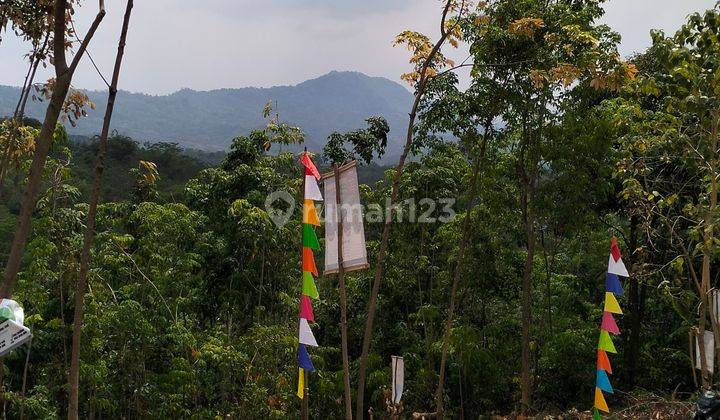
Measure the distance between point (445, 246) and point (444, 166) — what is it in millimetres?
1402

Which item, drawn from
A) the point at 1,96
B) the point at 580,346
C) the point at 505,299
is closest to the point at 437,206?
the point at 505,299

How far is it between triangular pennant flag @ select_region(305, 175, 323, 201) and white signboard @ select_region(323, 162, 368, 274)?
0.10 m

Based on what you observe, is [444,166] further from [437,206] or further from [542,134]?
[542,134]

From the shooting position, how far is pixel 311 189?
3953mm

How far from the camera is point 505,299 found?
10.4 m

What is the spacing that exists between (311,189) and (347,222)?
0.29 m

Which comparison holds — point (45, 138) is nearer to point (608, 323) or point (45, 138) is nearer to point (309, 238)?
point (309, 238)

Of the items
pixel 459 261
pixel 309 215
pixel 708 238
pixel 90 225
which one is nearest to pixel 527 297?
pixel 459 261

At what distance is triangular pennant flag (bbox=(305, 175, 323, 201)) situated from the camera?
3933 mm

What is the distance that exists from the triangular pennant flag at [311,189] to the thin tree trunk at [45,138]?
1.47m

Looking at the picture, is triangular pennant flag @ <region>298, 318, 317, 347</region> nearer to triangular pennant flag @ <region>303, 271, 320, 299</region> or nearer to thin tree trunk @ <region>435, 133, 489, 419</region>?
triangular pennant flag @ <region>303, 271, 320, 299</region>

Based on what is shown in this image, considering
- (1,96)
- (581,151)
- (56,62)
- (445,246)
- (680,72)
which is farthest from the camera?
(1,96)

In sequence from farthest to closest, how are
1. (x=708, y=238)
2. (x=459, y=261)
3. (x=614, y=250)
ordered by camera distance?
(x=459, y=261) → (x=614, y=250) → (x=708, y=238)

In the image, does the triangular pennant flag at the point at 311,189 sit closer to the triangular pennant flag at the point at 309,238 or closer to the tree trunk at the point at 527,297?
the triangular pennant flag at the point at 309,238
